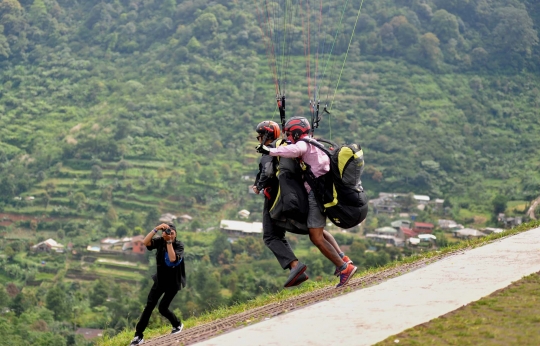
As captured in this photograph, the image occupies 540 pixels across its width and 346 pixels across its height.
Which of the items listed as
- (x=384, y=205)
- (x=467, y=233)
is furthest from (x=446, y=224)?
(x=384, y=205)

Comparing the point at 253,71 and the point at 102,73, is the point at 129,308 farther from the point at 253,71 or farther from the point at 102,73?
the point at 102,73

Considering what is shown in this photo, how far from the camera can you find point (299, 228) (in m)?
8.61

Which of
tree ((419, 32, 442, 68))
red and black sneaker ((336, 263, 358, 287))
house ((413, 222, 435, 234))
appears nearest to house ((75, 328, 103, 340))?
house ((413, 222, 435, 234))

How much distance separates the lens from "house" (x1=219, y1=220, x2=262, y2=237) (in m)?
62.3

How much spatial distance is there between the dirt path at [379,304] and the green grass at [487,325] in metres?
0.15

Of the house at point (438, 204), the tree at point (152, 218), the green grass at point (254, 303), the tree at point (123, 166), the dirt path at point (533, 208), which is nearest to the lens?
the green grass at point (254, 303)

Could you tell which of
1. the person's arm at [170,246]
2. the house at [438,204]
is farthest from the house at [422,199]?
the person's arm at [170,246]

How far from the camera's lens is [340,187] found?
8484 mm

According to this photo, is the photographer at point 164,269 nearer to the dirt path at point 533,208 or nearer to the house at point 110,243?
the dirt path at point 533,208

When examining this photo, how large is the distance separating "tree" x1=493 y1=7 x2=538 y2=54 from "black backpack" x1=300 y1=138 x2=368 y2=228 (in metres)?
90.3

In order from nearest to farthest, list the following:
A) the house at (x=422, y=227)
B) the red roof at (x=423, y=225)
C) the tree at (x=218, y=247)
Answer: the tree at (x=218, y=247) → the house at (x=422, y=227) → the red roof at (x=423, y=225)

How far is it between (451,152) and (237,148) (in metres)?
16.7

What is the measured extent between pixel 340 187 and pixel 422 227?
5396cm

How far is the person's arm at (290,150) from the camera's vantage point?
830cm
